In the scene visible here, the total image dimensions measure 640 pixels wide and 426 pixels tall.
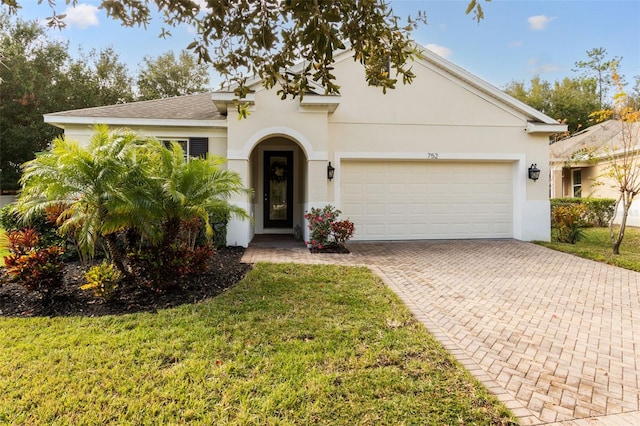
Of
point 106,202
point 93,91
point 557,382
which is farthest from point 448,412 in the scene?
point 93,91

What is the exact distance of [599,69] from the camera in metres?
28.5

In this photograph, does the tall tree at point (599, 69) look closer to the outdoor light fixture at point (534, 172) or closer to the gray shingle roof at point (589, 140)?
the gray shingle roof at point (589, 140)

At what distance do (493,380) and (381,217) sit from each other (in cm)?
777

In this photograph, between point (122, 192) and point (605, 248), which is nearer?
point (122, 192)

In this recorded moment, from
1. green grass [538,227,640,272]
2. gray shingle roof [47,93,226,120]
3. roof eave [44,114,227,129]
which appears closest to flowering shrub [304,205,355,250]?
roof eave [44,114,227,129]

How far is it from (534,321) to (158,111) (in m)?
10.7

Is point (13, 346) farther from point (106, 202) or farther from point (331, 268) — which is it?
point (331, 268)

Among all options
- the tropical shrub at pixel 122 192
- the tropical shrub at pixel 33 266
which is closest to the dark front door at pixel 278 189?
the tropical shrub at pixel 122 192

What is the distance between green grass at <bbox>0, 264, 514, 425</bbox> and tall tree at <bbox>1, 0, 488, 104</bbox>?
106 inches

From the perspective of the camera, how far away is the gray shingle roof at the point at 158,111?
9.66 m

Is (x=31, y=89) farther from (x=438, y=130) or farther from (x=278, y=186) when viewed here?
(x=438, y=130)

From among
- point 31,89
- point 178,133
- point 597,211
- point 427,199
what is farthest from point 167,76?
point 597,211

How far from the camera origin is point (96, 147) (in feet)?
16.6

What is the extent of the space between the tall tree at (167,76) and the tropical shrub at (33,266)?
81.5ft
